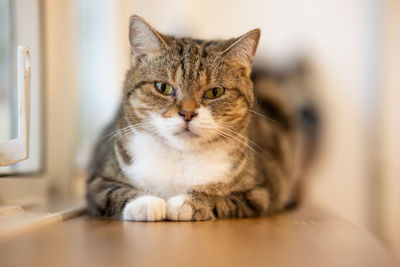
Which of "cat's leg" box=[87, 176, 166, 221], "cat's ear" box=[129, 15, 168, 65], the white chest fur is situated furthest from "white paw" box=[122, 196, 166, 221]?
"cat's ear" box=[129, 15, 168, 65]

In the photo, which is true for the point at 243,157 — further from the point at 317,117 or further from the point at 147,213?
the point at 317,117

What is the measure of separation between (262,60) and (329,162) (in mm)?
756

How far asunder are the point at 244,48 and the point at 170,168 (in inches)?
17.2

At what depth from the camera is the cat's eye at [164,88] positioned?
48.8 inches

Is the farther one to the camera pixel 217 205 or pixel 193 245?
pixel 217 205

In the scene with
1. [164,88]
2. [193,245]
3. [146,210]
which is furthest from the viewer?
[164,88]

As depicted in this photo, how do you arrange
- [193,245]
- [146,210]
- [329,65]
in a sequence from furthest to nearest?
[329,65] < [146,210] < [193,245]

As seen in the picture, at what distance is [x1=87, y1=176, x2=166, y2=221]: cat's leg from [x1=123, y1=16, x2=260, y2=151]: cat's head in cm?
19

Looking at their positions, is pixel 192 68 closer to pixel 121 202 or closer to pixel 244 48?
pixel 244 48

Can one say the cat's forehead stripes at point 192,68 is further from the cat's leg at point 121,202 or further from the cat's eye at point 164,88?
the cat's leg at point 121,202

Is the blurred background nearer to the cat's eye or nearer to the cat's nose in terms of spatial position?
the cat's eye

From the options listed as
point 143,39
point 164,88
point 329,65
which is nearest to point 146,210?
point 164,88

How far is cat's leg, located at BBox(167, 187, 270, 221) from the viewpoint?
45.6 inches

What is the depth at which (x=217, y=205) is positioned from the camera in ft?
4.06
